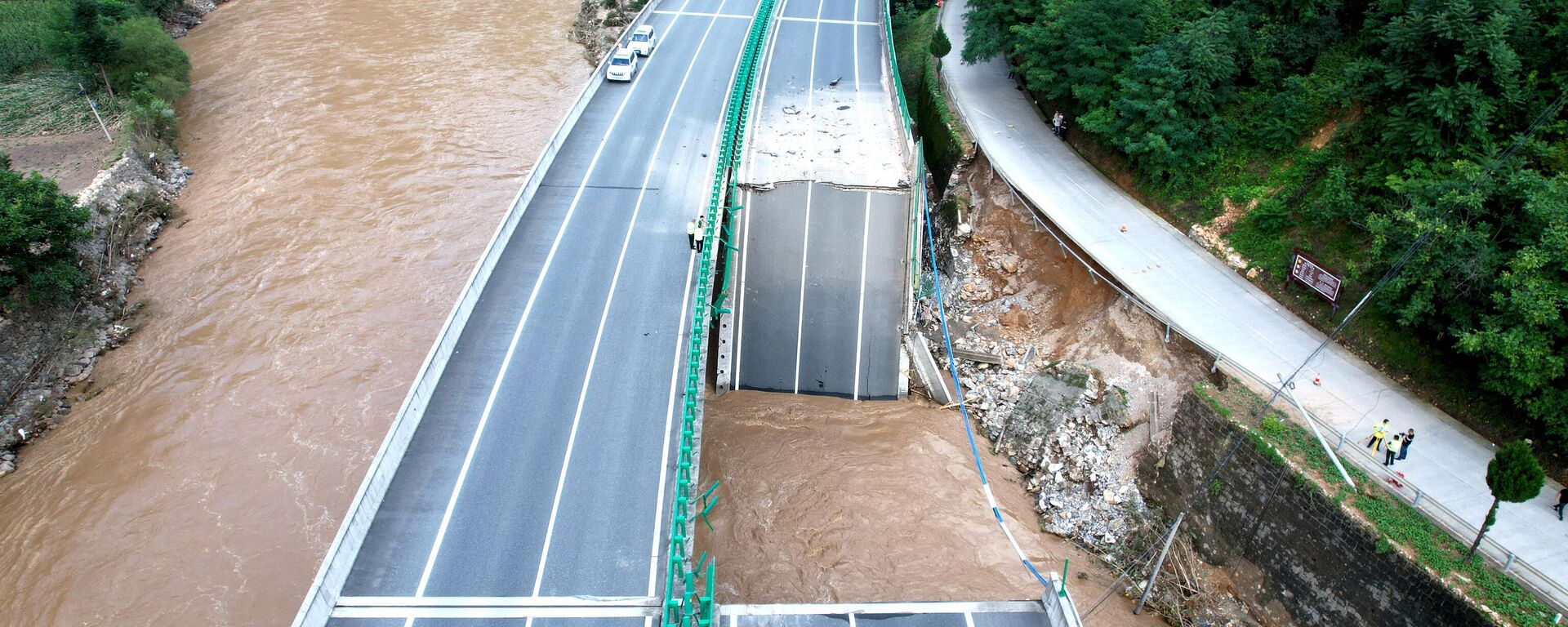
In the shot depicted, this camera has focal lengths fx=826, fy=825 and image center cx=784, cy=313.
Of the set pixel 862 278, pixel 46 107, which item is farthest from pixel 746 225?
pixel 46 107

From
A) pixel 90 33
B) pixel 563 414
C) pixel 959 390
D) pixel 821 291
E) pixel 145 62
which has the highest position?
pixel 90 33

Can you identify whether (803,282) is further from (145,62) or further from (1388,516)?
(145,62)

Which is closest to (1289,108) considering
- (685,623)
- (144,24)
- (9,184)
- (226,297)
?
(685,623)

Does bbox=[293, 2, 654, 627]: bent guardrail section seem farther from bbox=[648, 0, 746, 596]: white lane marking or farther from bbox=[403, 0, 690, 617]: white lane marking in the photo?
bbox=[648, 0, 746, 596]: white lane marking

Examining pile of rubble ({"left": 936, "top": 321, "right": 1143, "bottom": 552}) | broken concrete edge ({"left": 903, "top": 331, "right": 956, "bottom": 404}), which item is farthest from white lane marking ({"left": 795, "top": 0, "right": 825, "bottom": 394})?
pile of rubble ({"left": 936, "top": 321, "right": 1143, "bottom": 552})

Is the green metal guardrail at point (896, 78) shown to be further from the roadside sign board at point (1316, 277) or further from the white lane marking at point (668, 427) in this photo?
the roadside sign board at point (1316, 277)
